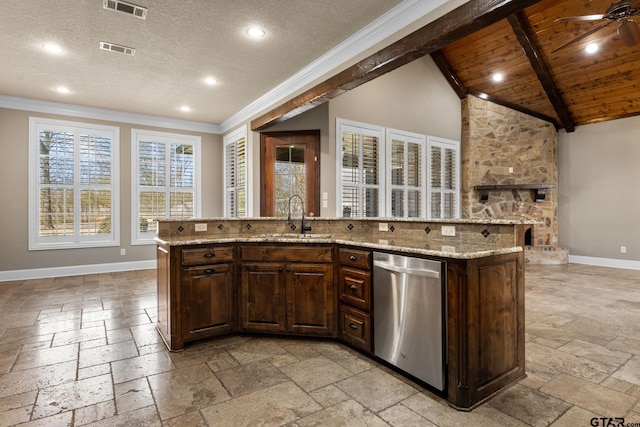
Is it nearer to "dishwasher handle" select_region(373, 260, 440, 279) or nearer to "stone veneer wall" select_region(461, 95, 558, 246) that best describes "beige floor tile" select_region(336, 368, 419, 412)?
"dishwasher handle" select_region(373, 260, 440, 279)

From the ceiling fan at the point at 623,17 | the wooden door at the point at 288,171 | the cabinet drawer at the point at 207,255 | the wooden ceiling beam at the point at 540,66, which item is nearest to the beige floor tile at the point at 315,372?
the cabinet drawer at the point at 207,255

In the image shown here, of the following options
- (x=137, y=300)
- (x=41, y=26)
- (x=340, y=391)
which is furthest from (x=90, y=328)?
(x=41, y=26)

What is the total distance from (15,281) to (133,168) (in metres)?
2.55

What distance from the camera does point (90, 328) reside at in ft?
11.0

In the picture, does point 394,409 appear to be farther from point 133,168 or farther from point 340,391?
point 133,168

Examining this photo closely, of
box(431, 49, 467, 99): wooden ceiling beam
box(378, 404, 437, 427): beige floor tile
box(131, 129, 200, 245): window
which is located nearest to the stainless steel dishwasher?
box(378, 404, 437, 427): beige floor tile

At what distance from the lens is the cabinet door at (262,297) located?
3027 millimetres

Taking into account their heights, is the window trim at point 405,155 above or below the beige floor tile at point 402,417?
above

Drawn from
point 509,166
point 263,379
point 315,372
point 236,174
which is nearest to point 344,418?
point 315,372

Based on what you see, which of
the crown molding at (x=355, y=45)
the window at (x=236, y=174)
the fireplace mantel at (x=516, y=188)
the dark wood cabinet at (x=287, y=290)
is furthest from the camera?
the fireplace mantel at (x=516, y=188)

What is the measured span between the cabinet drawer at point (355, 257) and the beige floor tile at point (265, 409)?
1.00 meters

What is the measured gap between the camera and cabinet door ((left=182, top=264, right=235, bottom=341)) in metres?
2.86

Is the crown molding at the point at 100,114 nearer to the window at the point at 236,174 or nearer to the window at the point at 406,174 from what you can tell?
the window at the point at 236,174

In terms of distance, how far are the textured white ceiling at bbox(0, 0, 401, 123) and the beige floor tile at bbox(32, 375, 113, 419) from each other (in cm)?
295
